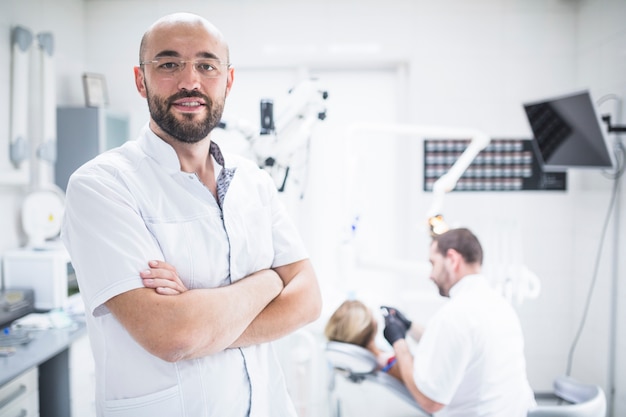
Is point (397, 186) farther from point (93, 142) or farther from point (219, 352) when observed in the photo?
point (219, 352)

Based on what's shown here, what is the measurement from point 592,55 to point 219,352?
296cm

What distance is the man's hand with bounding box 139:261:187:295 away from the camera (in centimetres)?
97

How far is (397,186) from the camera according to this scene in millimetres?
3211

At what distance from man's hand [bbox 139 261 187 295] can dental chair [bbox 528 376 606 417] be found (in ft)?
4.49

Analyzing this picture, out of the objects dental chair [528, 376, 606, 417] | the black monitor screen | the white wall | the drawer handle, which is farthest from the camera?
the white wall

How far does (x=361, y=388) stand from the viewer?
314 centimetres

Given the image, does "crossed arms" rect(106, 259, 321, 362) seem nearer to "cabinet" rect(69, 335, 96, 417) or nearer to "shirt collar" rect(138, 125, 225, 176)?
"shirt collar" rect(138, 125, 225, 176)

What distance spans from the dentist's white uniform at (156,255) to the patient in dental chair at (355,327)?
125 cm

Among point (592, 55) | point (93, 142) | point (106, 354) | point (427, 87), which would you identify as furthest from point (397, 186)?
point (106, 354)

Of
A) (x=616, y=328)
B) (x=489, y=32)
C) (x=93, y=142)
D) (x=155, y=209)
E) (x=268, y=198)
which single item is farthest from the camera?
(x=489, y=32)

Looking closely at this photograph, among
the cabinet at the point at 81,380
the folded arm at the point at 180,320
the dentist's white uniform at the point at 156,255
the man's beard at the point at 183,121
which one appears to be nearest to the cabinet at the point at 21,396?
the cabinet at the point at 81,380

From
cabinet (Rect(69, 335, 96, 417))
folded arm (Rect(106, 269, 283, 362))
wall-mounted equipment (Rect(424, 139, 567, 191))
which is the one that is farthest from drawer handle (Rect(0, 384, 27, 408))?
wall-mounted equipment (Rect(424, 139, 567, 191))

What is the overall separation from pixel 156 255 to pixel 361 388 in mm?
2469

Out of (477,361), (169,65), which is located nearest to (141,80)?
(169,65)
